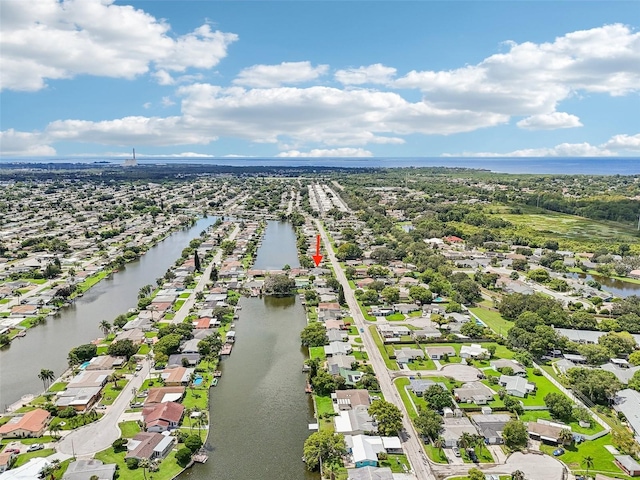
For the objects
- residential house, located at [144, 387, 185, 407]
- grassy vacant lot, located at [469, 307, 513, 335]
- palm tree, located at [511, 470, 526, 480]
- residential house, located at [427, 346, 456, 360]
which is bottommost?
palm tree, located at [511, 470, 526, 480]

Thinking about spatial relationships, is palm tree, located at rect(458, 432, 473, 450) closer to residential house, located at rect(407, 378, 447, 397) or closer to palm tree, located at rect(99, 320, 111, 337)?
residential house, located at rect(407, 378, 447, 397)

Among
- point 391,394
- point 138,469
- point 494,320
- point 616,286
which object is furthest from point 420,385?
point 616,286

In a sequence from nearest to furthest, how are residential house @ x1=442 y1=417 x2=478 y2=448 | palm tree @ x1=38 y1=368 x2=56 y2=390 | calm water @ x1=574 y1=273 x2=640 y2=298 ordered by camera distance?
residential house @ x1=442 y1=417 x2=478 y2=448, palm tree @ x1=38 y1=368 x2=56 y2=390, calm water @ x1=574 y1=273 x2=640 y2=298

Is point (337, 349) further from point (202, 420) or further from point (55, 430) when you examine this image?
point (55, 430)

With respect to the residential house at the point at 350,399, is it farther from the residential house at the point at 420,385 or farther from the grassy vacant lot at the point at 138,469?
the grassy vacant lot at the point at 138,469

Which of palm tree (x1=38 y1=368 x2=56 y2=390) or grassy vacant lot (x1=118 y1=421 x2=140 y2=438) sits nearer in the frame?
grassy vacant lot (x1=118 y1=421 x2=140 y2=438)

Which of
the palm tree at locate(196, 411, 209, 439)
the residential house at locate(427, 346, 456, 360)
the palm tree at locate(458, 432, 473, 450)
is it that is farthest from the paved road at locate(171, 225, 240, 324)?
the palm tree at locate(458, 432, 473, 450)
